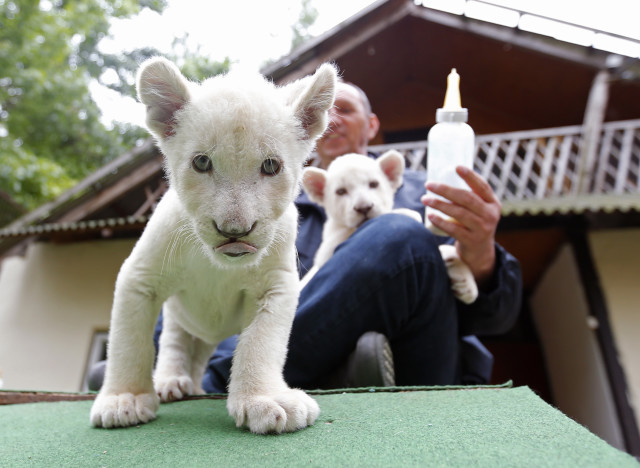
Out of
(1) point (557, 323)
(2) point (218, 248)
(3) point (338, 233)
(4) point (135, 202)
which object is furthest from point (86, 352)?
(1) point (557, 323)

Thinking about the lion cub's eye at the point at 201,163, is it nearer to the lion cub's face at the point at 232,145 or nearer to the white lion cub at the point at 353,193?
the lion cub's face at the point at 232,145

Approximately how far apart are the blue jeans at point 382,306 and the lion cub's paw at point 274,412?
0.68 metres

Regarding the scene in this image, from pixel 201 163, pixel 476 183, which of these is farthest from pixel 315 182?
pixel 201 163

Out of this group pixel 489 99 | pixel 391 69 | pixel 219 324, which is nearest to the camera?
pixel 219 324

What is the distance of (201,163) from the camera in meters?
1.44

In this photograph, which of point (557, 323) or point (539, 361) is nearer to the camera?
point (557, 323)

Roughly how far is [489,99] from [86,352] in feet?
→ 19.1

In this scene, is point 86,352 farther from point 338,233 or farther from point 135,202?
point 338,233

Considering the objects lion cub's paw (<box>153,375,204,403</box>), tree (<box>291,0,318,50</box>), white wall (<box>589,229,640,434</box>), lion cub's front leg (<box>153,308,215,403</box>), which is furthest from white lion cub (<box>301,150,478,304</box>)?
tree (<box>291,0,318,50</box>)

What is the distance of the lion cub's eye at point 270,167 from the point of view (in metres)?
1.45

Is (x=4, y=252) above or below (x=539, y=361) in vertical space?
above

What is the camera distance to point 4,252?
7.16 meters

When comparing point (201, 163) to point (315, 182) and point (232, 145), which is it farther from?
point (315, 182)

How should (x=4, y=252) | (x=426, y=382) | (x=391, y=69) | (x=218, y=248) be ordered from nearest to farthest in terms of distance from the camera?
(x=218, y=248) < (x=426, y=382) < (x=391, y=69) < (x=4, y=252)
